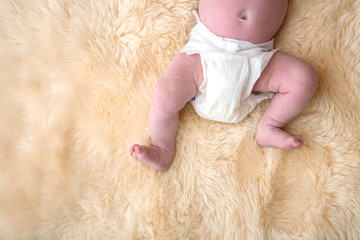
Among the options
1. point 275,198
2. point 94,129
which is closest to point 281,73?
point 275,198

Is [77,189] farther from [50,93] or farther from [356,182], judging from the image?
[356,182]

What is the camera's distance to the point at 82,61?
3.68 feet

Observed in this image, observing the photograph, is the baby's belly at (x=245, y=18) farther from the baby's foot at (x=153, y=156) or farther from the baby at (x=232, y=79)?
the baby's foot at (x=153, y=156)

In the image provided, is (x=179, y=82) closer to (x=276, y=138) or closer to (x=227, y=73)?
(x=227, y=73)

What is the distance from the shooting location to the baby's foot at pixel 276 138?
95 cm

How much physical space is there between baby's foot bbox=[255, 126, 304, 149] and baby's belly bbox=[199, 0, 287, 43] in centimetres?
35

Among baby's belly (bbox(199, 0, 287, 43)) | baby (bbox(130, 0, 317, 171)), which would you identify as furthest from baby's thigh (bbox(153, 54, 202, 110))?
baby's belly (bbox(199, 0, 287, 43))

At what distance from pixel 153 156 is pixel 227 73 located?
41 cm

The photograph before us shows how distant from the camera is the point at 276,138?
997mm

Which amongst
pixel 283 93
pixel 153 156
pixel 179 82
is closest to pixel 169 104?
pixel 179 82

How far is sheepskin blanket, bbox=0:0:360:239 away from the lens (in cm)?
100

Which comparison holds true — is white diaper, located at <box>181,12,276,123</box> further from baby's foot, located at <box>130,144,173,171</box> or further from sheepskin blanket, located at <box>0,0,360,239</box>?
baby's foot, located at <box>130,144,173,171</box>

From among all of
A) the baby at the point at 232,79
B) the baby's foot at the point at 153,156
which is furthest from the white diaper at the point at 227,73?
the baby's foot at the point at 153,156

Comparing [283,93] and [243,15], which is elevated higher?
[243,15]
